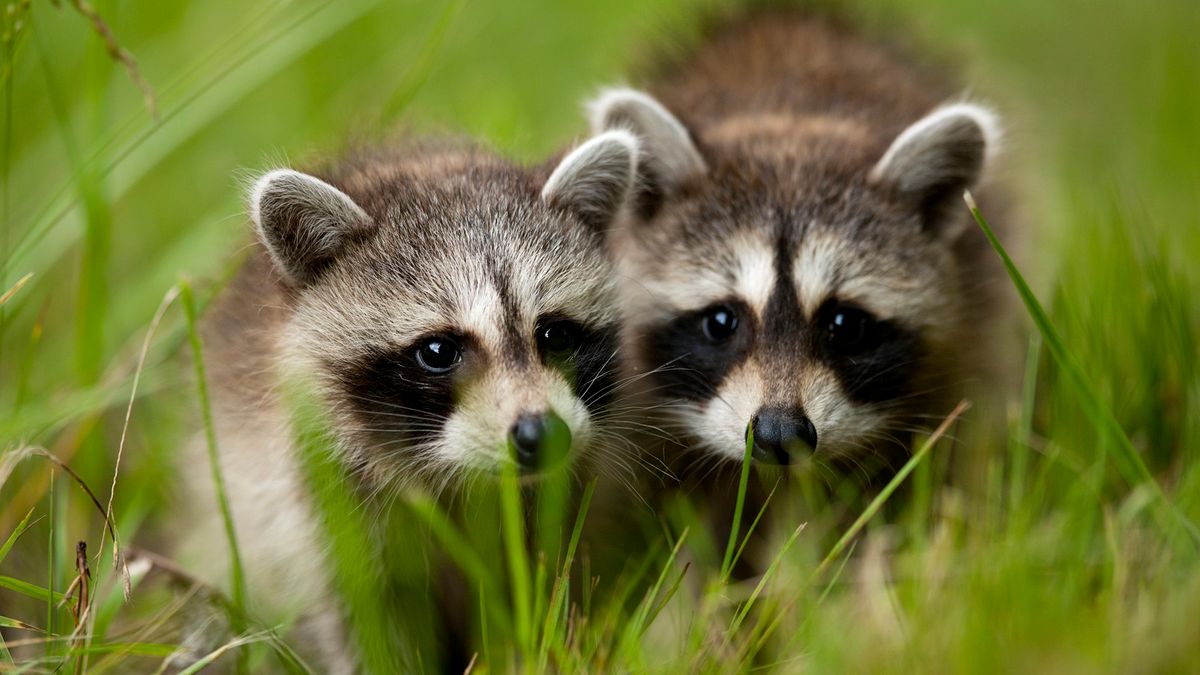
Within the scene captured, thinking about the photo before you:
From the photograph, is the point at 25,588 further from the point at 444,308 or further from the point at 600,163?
the point at 600,163

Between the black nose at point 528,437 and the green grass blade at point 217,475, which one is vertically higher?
the green grass blade at point 217,475

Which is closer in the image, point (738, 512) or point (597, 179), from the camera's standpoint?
point (738, 512)

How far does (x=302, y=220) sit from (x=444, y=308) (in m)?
0.55

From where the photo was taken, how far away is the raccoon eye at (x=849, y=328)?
456cm

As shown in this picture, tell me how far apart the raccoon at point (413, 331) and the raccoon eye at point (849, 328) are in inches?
33.6

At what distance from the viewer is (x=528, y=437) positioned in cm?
359

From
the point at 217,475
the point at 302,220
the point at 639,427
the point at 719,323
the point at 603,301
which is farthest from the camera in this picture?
the point at 719,323

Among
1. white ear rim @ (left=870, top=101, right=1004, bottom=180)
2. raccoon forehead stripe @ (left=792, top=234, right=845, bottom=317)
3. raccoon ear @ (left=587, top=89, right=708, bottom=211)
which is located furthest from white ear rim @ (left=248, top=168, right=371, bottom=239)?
white ear rim @ (left=870, top=101, right=1004, bottom=180)

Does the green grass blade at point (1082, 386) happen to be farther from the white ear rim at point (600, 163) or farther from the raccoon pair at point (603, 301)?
the white ear rim at point (600, 163)

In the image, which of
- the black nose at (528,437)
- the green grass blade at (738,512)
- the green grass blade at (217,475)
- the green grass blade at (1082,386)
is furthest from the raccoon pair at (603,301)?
the green grass blade at (1082,386)

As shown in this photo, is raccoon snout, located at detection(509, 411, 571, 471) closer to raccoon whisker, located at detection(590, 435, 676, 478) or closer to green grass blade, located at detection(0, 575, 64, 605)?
raccoon whisker, located at detection(590, 435, 676, 478)

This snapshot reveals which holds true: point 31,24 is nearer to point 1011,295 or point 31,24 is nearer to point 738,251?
point 738,251

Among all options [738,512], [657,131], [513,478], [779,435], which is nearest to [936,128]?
[657,131]

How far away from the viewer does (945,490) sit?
4.55m
